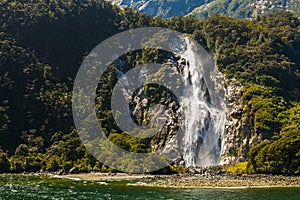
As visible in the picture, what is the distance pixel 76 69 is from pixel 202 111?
48402 mm

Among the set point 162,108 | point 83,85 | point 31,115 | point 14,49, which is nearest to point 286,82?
point 162,108

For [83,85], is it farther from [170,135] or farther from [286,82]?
[286,82]

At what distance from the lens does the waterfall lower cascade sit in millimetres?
103625

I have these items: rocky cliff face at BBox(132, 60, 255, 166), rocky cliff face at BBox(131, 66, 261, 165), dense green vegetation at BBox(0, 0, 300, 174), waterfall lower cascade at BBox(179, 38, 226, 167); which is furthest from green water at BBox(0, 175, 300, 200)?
waterfall lower cascade at BBox(179, 38, 226, 167)

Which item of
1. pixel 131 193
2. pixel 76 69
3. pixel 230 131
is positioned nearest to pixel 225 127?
pixel 230 131

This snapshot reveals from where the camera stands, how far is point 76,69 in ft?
469

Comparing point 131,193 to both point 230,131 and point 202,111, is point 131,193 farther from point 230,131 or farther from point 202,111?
point 202,111

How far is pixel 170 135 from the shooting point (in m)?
109

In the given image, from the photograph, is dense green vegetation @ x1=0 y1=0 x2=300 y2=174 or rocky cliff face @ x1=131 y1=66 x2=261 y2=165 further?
rocky cliff face @ x1=131 y1=66 x2=261 y2=165

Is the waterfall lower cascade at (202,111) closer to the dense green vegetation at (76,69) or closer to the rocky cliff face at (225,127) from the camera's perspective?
the rocky cliff face at (225,127)

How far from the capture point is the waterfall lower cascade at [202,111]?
104 meters

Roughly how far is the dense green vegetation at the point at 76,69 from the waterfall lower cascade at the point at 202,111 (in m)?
4.90

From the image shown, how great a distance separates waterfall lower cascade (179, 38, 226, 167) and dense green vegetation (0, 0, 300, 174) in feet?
16.1

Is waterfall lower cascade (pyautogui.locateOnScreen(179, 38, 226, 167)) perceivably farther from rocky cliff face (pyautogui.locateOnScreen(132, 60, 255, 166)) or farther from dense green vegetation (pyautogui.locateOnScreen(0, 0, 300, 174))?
dense green vegetation (pyautogui.locateOnScreen(0, 0, 300, 174))
